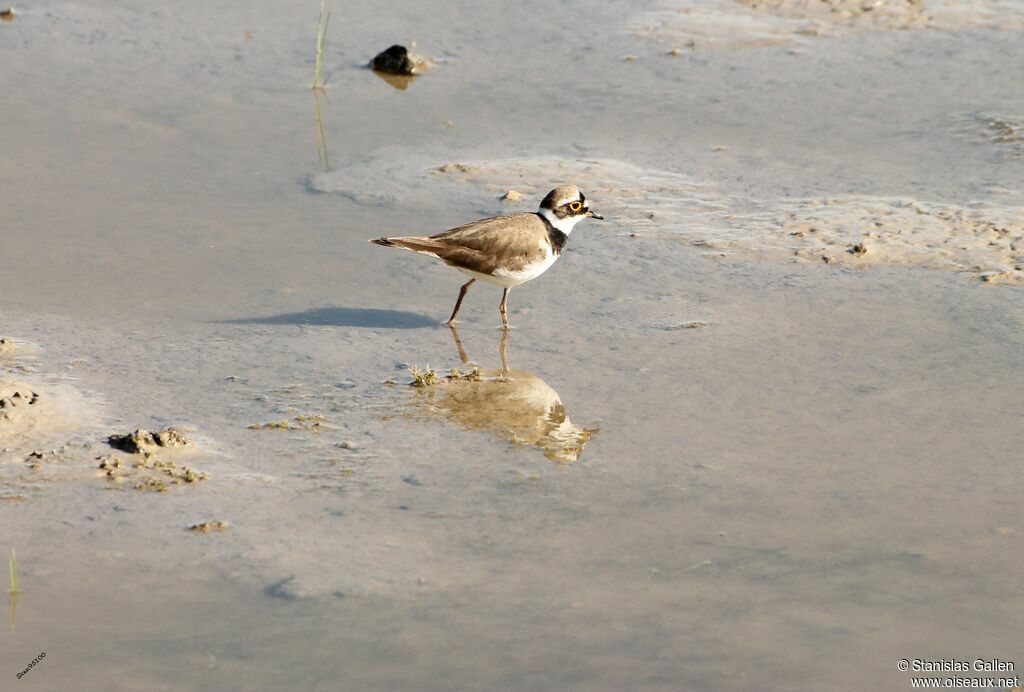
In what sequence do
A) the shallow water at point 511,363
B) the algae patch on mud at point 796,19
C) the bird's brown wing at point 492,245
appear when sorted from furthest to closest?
the algae patch on mud at point 796,19, the bird's brown wing at point 492,245, the shallow water at point 511,363

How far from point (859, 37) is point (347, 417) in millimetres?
8934

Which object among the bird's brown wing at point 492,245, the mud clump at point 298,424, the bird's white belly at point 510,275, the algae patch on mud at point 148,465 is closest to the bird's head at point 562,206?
the bird's brown wing at point 492,245

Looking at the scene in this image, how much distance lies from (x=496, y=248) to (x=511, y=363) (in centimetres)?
83

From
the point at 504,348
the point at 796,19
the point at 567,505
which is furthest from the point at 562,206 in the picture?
the point at 796,19

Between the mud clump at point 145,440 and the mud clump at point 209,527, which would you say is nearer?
the mud clump at point 209,527

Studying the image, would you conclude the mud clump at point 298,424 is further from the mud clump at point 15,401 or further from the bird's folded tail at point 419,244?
the bird's folded tail at point 419,244

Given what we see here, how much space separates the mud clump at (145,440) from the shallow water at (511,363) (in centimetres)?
8

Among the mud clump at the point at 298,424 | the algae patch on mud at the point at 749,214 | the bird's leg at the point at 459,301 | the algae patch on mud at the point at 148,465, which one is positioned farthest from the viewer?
the algae patch on mud at the point at 749,214

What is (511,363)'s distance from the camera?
27.3 feet

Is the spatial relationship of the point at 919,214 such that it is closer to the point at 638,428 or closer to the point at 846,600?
the point at 638,428

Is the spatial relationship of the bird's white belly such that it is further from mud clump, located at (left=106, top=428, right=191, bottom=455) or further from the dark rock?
the dark rock

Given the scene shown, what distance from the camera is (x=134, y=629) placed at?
5551mm

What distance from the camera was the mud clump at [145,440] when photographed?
677 centimetres

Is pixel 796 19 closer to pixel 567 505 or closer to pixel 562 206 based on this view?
pixel 562 206
